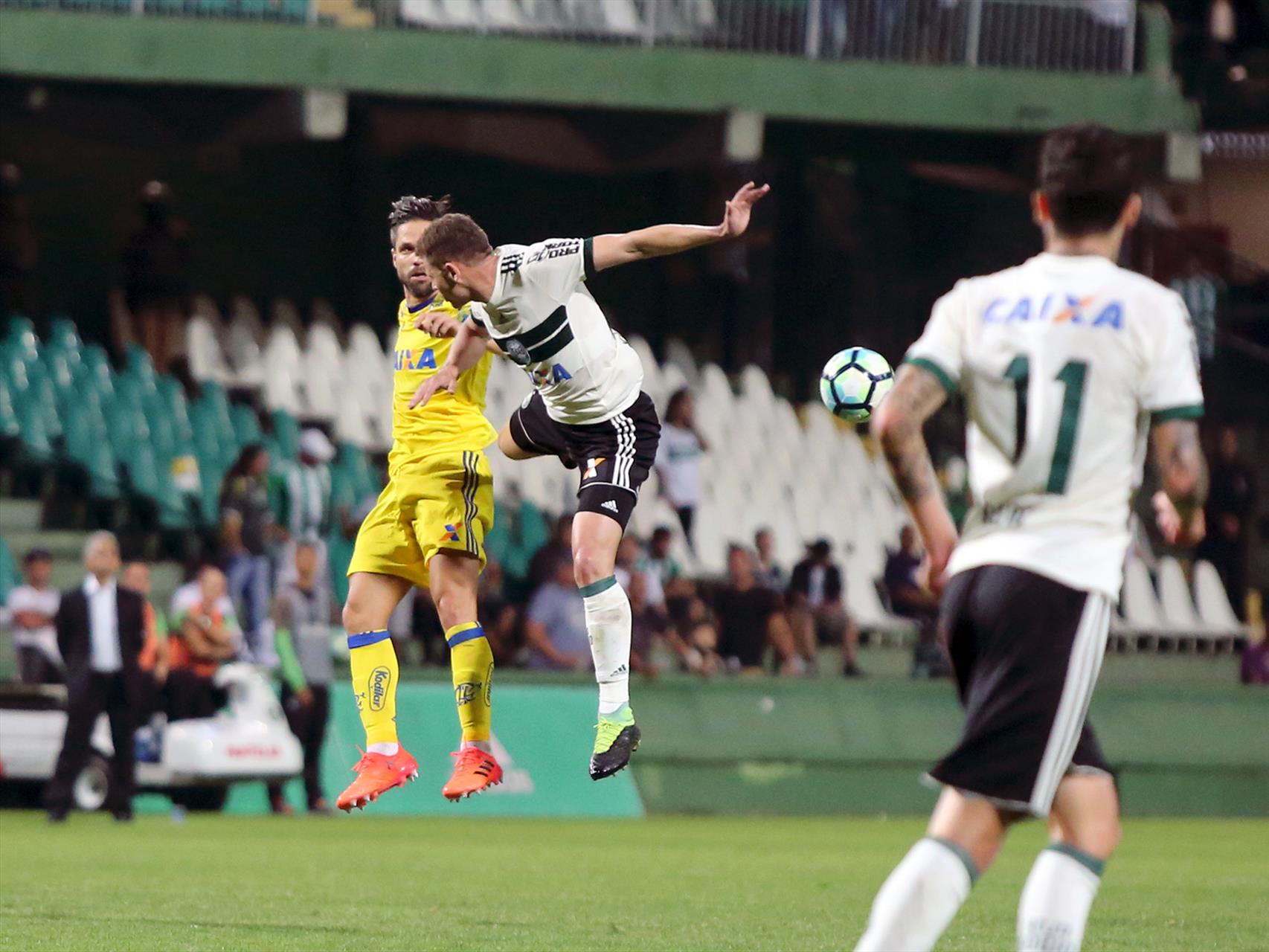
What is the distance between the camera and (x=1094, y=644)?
16.3 ft

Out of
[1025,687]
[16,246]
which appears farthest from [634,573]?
[1025,687]

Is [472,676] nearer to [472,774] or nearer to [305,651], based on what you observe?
[472,774]

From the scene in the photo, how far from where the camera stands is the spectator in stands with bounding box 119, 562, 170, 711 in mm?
16266

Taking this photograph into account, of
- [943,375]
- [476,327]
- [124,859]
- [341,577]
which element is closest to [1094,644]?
[943,375]

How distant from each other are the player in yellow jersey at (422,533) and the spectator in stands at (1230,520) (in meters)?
15.0

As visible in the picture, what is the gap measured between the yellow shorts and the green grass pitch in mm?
1510

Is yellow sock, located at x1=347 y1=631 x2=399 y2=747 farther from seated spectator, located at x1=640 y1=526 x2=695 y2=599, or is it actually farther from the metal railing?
the metal railing

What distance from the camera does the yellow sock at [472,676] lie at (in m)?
9.01

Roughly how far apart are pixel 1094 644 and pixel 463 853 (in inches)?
374

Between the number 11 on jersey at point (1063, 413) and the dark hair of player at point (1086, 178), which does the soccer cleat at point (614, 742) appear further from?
the dark hair of player at point (1086, 178)

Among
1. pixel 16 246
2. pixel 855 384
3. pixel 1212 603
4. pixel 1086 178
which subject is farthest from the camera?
pixel 16 246

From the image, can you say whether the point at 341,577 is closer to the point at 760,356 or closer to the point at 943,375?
the point at 760,356

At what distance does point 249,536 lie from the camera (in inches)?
729

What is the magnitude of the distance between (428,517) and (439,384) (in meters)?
0.81
